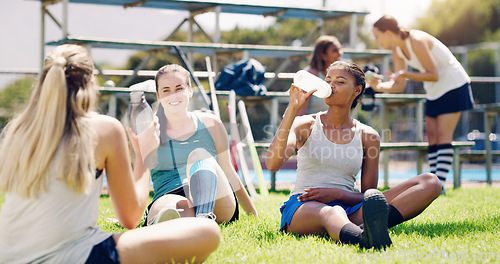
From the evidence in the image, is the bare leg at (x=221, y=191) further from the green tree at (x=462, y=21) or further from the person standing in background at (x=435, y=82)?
the green tree at (x=462, y=21)

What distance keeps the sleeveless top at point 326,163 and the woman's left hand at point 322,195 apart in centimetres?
11

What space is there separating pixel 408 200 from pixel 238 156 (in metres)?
3.18

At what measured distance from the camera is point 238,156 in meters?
5.83

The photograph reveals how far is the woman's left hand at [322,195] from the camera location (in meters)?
2.84

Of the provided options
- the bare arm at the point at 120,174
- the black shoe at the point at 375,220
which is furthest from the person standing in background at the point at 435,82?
the bare arm at the point at 120,174

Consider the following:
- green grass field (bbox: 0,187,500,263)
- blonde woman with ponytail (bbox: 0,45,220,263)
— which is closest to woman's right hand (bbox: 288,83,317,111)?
green grass field (bbox: 0,187,500,263)

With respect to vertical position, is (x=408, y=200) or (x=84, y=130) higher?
(x=84, y=130)

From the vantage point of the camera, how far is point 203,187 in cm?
279

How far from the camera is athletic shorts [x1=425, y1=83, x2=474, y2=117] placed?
517cm

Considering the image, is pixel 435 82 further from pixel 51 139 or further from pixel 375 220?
pixel 51 139

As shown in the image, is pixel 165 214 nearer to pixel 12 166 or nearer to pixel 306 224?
pixel 306 224

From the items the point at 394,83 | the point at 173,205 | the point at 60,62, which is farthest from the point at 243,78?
the point at 60,62

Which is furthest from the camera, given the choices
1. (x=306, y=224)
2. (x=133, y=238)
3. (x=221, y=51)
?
(x=221, y=51)

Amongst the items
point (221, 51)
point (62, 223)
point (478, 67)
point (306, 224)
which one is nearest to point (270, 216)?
point (306, 224)
